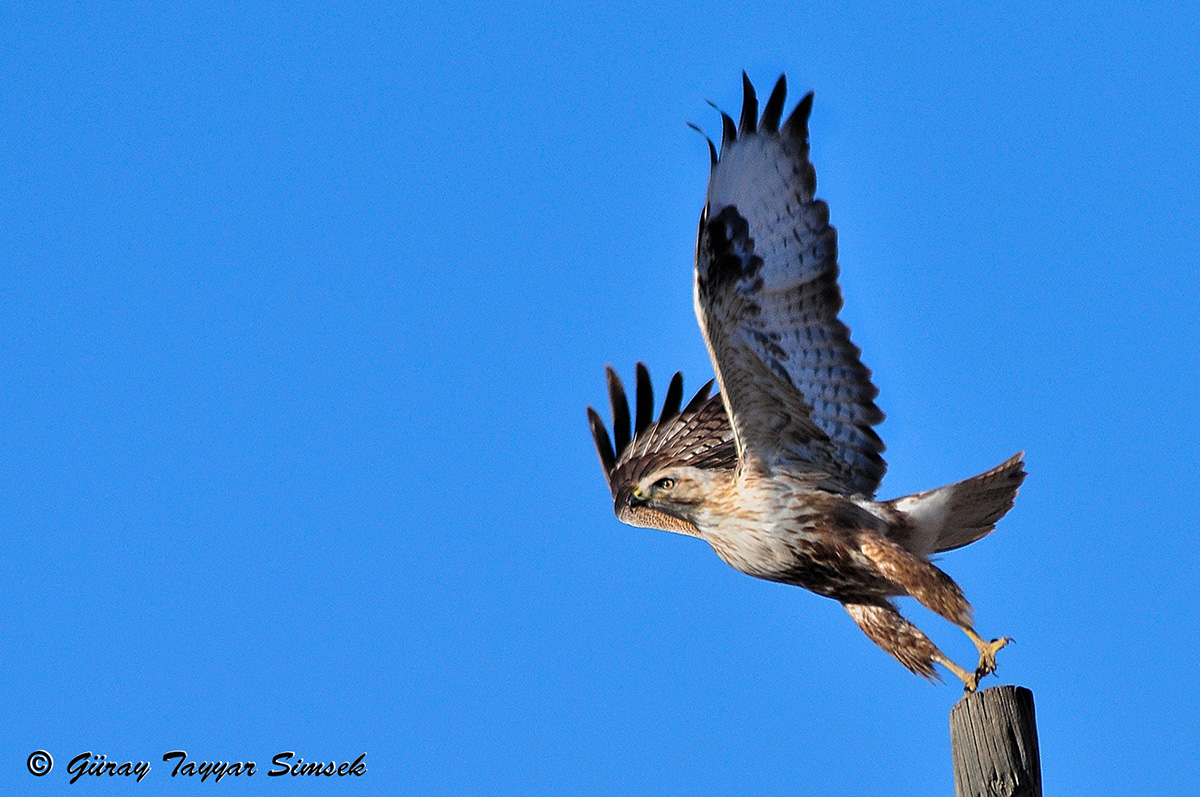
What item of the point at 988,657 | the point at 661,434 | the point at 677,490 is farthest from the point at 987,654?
the point at 661,434

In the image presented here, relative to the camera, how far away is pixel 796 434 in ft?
22.2

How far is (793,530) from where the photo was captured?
6.57 metres

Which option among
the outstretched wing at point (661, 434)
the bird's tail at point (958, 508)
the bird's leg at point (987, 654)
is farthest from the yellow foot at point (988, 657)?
the outstretched wing at point (661, 434)

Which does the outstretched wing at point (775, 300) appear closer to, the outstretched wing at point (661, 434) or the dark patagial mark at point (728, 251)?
the dark patagial mark at point (728, 251)

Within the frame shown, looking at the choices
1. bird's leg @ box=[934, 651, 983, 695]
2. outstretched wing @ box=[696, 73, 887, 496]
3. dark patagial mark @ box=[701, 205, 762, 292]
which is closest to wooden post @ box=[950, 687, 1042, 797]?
bird's leg @ box=[934, 651, 983, 695]

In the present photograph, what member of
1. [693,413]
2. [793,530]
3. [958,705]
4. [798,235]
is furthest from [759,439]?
[958,705]

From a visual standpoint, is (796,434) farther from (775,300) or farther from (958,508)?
(958,508)

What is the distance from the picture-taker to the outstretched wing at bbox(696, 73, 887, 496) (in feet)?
20.9

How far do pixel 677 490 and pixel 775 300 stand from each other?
1.11 m

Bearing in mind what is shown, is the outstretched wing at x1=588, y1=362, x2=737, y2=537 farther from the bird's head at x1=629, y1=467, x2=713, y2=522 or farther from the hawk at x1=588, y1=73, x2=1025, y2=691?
the hawk at x1=588, y1=73, x2=1025, y2=691

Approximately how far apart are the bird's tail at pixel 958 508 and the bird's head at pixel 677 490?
94cm

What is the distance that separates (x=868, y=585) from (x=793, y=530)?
436 mm

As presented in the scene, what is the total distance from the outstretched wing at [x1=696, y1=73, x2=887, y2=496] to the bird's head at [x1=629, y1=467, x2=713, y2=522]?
0.26 metres

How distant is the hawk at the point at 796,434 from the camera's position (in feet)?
20.9
